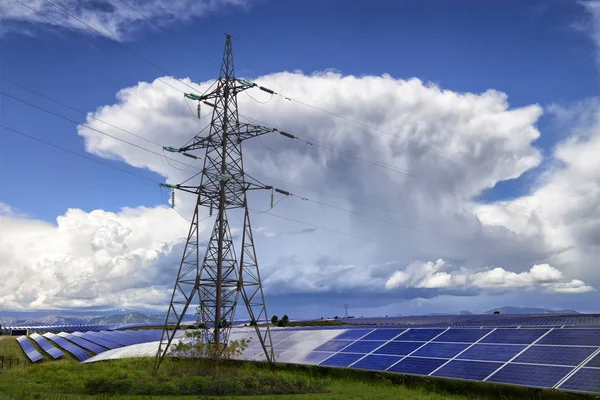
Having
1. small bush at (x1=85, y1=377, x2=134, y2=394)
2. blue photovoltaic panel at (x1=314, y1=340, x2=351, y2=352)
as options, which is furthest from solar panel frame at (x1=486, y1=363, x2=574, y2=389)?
small bush at (x1=85, y1=377, x2=134, y2=394)

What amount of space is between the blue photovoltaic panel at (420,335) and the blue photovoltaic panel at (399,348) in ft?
3.10

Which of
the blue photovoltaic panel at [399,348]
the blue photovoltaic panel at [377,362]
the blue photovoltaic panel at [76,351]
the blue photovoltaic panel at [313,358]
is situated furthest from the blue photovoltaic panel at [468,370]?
the blue photovoltaic panel at [76,351]

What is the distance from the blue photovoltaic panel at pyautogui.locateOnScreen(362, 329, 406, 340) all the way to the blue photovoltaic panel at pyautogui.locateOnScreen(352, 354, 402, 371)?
473 centimetres

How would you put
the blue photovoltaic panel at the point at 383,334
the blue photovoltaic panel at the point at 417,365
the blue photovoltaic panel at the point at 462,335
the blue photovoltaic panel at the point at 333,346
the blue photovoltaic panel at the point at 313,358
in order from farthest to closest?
the blue photovoltaic panel at the point at 333,346 → the blue photovoltaic panel at the point at 383,334 → the blue photovoltaic panel at the point at 313,358 → the blue photovoltaic panel at the point at 462,335 → the blue photovoltaic panel at the point at 417,365

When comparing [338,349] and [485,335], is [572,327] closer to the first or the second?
[485,335]

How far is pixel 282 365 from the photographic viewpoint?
138ft

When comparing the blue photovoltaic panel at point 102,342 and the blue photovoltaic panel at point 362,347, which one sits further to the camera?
the blue photovoltaic panel at point 102,342

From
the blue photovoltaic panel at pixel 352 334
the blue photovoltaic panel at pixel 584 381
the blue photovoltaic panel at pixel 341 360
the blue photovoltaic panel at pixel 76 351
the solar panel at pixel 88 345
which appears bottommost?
the blue photovoltaic panel at pixel 76 351

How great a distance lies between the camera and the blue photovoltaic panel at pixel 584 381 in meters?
23.6

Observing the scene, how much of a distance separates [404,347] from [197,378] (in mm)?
15659

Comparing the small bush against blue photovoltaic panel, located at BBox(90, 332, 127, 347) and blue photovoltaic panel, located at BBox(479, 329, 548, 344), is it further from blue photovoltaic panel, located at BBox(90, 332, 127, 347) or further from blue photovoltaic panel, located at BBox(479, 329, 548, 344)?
blue photovoltaic panel, located at BBox(90, 332, 127, 347)

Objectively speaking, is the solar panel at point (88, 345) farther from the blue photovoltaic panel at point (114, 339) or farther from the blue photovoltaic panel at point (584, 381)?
the blue photovoltaic panel at point (584, 381)

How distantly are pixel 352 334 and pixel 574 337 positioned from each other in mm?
20444

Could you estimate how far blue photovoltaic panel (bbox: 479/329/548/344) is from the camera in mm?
32219
